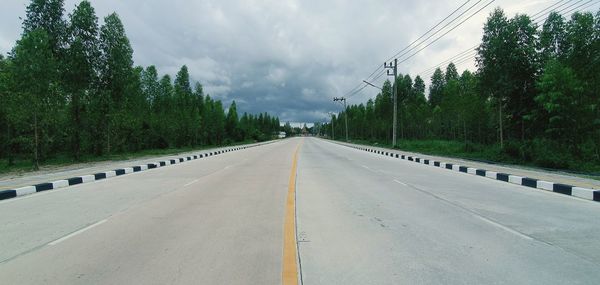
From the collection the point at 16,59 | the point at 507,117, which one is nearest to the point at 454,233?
the point at 16,59

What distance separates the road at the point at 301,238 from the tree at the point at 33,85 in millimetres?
12265

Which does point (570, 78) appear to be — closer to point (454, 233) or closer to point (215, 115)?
point (454, 233)

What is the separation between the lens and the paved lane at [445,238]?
149 inches

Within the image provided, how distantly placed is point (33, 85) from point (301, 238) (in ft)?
68.1

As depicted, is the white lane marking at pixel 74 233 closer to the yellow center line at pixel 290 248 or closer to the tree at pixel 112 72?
the yellow center line at pixel 290 248

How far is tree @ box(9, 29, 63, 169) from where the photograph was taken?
18.7 meters

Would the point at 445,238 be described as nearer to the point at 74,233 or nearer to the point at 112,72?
the point at 74,233

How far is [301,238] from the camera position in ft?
16.6

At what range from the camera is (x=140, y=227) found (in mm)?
5836

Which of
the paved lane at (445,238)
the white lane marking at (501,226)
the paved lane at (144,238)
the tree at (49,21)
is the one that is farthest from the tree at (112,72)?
the white lane marking at (501,226)

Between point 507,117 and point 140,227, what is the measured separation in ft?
96.9

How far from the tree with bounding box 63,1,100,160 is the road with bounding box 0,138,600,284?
19.1 m

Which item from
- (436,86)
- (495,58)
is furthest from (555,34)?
(436,86)

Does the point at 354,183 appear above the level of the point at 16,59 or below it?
below
